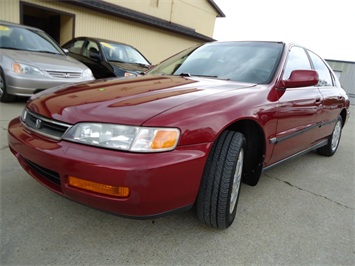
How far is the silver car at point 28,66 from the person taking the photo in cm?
456

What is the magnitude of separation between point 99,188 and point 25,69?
3877 millimetres

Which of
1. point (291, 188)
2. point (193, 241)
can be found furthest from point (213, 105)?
point (291, 188)

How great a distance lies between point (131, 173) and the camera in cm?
143

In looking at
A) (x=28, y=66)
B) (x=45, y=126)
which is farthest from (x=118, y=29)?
(x=45, y=126)

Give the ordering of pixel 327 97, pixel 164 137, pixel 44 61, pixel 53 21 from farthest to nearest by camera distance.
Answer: pixel 53 21 < pixel 44 61 < pixel 327 97 < pixel 164 137

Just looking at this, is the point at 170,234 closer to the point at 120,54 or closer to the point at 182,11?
the point at 120,54

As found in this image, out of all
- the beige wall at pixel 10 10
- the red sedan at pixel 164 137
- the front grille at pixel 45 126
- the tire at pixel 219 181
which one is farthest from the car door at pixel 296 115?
the beige wall at pixel 10 10

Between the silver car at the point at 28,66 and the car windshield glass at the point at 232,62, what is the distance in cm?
249

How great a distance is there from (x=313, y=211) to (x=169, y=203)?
149 cm

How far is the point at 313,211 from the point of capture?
243 centimetres

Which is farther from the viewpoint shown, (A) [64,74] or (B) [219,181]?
(A) [64,74]

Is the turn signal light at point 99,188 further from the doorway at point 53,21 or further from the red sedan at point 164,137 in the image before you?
the doorway at point 53,21

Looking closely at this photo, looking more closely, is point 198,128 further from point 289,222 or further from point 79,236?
point 289,222

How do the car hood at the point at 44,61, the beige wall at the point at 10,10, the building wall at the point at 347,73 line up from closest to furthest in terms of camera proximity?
1. the car hood at the point at 44,61
2. the beige wall at the point at 10,10
3. the building wall at the point at 347,73
